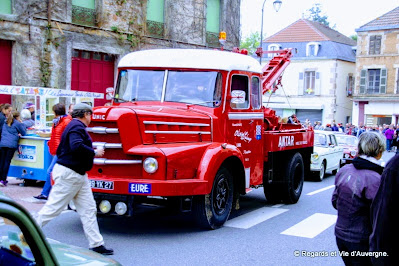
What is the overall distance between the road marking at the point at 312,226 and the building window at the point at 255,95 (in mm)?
2292

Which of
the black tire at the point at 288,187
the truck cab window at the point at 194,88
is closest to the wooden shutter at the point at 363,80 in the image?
the black tire at the point at 288,187

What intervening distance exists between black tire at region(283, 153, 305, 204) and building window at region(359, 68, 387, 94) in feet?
118

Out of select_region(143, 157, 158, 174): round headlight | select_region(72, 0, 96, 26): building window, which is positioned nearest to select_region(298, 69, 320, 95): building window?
select_region(72, 0, 96, 26): building window

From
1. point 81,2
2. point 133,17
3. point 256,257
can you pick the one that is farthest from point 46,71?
point 256,257

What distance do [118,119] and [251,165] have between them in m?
3.09

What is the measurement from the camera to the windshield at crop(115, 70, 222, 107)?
830cm

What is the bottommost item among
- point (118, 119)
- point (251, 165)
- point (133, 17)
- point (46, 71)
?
point (251, 165)

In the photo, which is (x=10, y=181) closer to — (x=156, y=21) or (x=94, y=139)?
(x=94, y=139)

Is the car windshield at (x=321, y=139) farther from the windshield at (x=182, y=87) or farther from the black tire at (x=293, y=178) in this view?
the windshield at (x=182, y=87)

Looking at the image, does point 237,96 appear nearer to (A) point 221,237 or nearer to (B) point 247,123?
(B) point 247,123

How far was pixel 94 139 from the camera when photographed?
7.32 metres

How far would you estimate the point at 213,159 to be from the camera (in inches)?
295

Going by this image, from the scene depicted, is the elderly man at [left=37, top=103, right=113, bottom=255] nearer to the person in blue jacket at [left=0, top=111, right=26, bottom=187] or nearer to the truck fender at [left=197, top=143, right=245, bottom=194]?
the truck fender at [left=197, top=143, right=245, bottom=194]

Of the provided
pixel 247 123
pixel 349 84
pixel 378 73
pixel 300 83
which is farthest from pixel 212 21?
pixel 349 84
